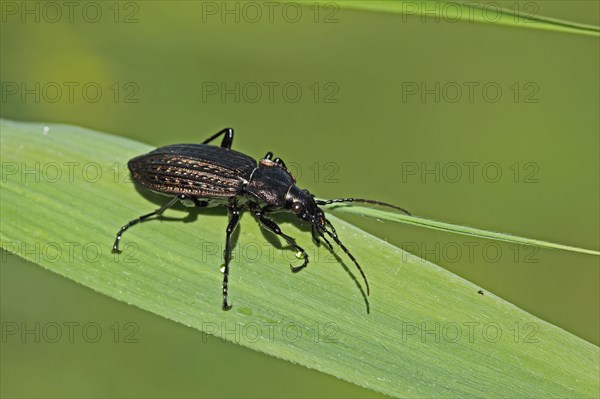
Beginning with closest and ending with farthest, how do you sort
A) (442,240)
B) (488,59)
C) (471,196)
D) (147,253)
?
(147,253) → (442,240) → (471,196) → (488,59)

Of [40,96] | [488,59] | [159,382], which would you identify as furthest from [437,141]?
[40,96]

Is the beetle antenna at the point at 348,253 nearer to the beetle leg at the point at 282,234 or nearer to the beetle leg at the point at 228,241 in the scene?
the beetle leg at the point at 282,234

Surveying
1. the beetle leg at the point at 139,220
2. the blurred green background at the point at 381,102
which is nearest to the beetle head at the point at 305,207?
the beetle leg at the point at 139,220

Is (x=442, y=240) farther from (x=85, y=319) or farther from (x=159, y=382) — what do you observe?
(x=85, y=319)

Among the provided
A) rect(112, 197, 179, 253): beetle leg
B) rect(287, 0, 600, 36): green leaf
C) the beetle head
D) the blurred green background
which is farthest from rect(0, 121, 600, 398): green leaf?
the blurred green background

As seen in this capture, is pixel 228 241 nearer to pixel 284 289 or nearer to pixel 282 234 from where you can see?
pixel 282 234

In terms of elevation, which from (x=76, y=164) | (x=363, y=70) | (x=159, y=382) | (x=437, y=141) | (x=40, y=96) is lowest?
(x=159, y=382)

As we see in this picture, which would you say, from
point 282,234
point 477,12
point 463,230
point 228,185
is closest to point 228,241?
point 282,234

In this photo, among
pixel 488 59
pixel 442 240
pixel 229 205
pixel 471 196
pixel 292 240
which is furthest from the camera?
pixel 488 59
